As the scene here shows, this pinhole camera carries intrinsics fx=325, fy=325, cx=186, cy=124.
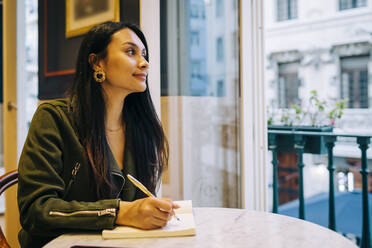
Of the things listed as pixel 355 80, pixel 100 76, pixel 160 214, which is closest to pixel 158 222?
pixel 160 214

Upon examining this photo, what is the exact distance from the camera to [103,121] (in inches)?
39.9

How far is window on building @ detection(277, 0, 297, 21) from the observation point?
41.2ft

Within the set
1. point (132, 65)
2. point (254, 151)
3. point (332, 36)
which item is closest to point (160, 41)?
point (132, 65)

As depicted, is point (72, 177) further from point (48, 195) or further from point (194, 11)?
→ point (194, 11)

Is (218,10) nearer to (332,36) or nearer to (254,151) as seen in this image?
(254,151)

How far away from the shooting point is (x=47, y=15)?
7.43ft

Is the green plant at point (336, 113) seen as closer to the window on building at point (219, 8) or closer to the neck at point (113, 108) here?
the window on building at point (219, 8)

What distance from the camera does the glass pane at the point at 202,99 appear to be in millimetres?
1593

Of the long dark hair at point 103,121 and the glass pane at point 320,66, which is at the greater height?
the glass pane at point 320,66

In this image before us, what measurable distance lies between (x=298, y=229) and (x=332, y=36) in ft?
38.5

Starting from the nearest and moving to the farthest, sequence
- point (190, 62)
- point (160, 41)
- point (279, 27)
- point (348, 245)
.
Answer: point (348, 245) → point (160, 41) → point (190, 62) → point (279, 27)

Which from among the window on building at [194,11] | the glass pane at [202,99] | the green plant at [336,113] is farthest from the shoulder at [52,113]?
the green plant at [336,113]

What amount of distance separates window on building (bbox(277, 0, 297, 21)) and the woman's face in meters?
12.9

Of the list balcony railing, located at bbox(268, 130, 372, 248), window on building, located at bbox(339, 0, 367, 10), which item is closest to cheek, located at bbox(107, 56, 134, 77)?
balcony railing, located at bbox(268, 130, 372, 248)
